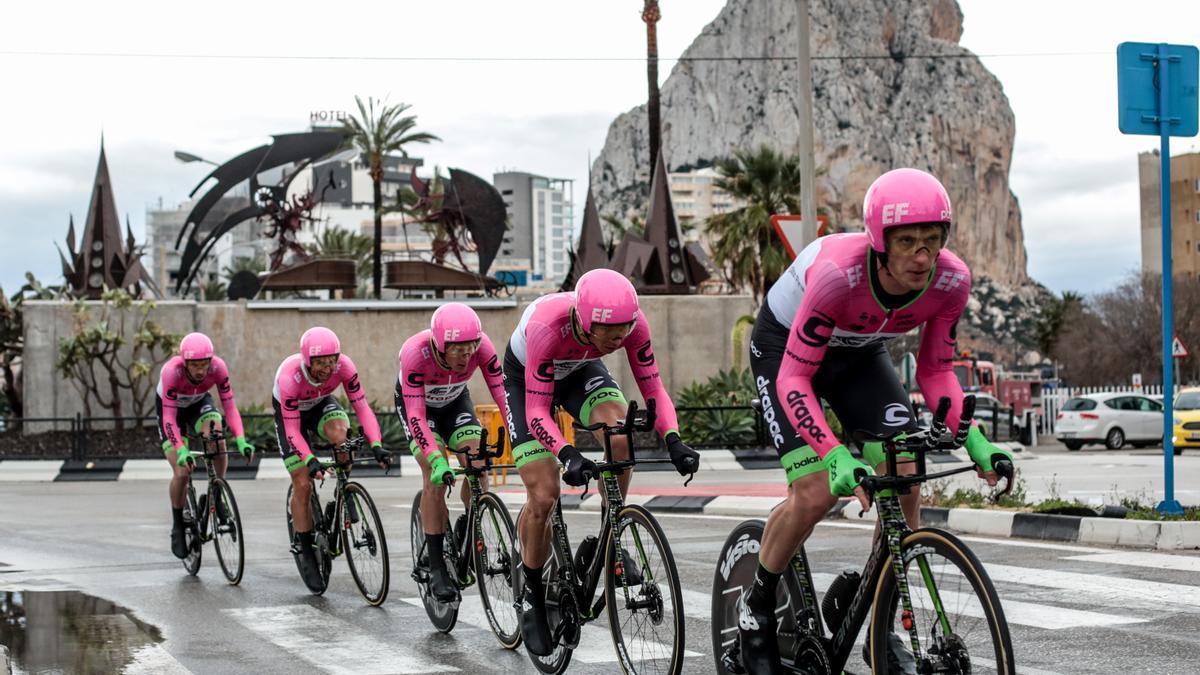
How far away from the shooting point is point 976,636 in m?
4.31

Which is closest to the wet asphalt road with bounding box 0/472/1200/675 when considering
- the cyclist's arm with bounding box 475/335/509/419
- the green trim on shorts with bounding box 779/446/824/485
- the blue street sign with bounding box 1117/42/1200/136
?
the cyclist's arm with bounding box 475/335/509/419

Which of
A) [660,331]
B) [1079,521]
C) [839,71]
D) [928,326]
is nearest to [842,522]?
[1079,521]

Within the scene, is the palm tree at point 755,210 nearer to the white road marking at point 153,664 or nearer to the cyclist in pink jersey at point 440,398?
the cyclist in pink jersey at point 440,398

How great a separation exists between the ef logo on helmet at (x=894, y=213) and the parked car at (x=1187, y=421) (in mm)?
29628

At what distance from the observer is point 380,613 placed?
9.09 m

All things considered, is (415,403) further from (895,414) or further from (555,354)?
(895,414)

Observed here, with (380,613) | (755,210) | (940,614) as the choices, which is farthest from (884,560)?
(755,210)

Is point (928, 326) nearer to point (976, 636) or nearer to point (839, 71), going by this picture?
point (976, 636)

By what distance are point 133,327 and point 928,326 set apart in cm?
2848

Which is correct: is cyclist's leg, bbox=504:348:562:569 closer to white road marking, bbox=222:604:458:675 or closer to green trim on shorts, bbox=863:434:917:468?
white road marking, bbox=222:604:458:675

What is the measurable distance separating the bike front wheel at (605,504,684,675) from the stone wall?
25.3 meters

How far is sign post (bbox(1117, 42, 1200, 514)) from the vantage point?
39.4 feet

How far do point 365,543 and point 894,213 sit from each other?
573cm

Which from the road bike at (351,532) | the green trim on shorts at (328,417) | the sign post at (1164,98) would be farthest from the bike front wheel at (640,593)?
the sign post at (1164,98)
